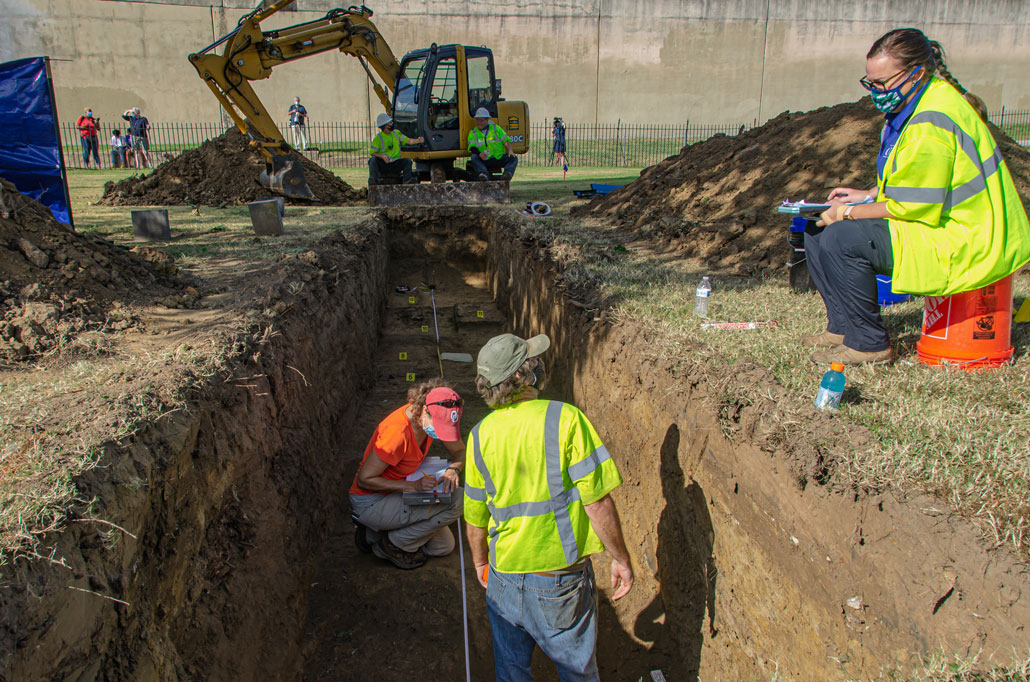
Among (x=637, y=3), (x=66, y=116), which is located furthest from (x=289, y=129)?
(x=637, y=3)

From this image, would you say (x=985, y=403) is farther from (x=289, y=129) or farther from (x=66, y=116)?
(x=66, y=116)

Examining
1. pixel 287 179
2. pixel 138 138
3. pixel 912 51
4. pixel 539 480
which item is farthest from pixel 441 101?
pixel 138 138

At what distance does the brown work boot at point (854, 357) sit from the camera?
3.67 metres

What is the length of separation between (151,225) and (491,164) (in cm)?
673

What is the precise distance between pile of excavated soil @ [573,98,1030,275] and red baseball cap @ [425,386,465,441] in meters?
3.56

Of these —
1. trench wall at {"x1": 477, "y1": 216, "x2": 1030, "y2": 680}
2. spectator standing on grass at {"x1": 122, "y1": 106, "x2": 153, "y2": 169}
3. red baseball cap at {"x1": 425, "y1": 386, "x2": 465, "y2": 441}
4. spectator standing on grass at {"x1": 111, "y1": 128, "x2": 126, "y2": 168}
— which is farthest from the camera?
spectator standing on grass at {"x1": 122, "y1": 106, "x2": 153, "y2": 169}

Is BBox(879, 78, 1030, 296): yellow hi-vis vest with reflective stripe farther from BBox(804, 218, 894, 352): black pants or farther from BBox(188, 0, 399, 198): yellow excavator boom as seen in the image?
BBox(188, 0, 399, 198): yellow excavator boom

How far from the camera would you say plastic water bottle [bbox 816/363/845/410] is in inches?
122

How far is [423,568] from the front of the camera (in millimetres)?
4840

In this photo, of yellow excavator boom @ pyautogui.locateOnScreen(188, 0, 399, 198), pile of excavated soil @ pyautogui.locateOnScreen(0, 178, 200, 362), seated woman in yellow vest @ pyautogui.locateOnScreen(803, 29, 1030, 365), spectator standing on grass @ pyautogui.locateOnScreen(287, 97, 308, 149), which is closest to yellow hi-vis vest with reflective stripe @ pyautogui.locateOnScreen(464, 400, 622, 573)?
seated woman in yellow vest @ pyautogui.locateOnScreen(803, 29, 1030, 365)

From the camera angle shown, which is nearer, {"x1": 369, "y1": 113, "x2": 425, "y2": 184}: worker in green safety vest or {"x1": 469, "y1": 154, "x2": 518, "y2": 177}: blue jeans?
{"x1": 369, "y1": 113, "x2": 425, "y2": 184}: worker in green safety vest

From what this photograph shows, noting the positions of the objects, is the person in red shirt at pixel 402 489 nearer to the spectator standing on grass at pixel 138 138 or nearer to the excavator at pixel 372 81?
the excavator at pixel 372 81

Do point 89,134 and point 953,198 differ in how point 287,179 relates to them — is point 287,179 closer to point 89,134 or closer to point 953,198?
point 953,198

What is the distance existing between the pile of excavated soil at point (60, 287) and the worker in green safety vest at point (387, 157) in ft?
23.7
